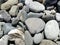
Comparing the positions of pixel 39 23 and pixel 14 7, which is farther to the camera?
pixel 14 7

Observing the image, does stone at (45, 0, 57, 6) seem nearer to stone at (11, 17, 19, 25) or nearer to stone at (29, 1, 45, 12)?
stone at (29, 1, 45, 12)

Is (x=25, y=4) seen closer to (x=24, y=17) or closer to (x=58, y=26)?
(x=24, y=17)

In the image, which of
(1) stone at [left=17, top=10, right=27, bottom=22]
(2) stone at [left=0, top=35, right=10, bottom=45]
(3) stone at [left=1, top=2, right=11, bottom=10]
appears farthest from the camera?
(3) stone at [left=1, top=2, right=11, bottom=10]

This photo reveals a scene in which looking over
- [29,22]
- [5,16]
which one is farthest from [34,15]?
[5,16]

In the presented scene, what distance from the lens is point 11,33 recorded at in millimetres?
996

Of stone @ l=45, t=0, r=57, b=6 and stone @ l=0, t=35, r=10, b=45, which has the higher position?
stone @ l=45, t=0, r=57, b=6

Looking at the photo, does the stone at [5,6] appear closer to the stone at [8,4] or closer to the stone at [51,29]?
the stone at [8,4]

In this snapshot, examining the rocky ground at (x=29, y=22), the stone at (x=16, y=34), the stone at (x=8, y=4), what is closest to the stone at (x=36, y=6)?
the rocky ground at (x=29, y=22)

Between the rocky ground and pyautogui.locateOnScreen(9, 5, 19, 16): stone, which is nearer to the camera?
the rocky ground

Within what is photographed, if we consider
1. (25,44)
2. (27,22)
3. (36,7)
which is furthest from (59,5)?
(25,44)

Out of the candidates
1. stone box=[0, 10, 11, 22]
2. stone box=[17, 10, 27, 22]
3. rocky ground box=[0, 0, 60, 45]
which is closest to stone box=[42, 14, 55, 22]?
rocky ground box=[0, 0, 60, 45]

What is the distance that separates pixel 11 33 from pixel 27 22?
0.13 m

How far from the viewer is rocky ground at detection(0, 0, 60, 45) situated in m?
0.99

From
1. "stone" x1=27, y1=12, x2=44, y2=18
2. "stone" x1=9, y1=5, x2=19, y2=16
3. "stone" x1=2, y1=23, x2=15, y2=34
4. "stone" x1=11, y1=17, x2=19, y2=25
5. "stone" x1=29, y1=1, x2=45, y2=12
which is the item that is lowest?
"stone" x1=2, y1=23, x2=15, y2=34
